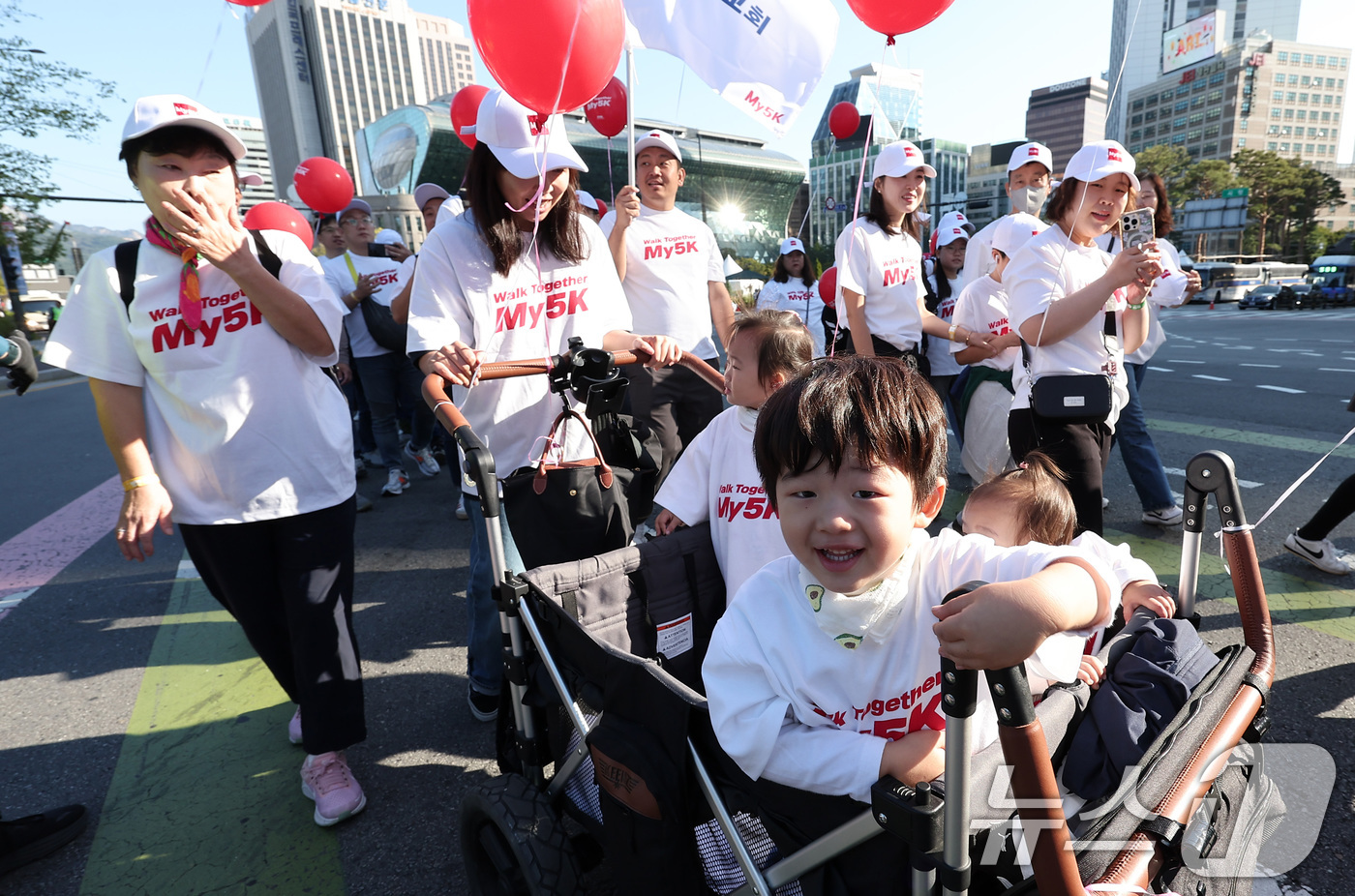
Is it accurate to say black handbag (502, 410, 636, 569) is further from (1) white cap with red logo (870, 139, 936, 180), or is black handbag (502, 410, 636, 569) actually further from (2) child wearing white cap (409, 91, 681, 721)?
(1) white cap with red logo (870, 139, 936, 180)

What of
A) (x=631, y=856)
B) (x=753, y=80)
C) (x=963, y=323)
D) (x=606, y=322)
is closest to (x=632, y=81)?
(x=753, y=80)

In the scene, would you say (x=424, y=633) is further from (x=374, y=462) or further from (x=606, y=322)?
(x=374, y=462)

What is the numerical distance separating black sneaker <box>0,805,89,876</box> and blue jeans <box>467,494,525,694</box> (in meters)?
1.17

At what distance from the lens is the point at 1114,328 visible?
2.77 metres

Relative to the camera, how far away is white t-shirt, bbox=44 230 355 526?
185cm

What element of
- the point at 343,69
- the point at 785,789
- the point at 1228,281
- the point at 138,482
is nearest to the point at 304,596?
the point at 138,482

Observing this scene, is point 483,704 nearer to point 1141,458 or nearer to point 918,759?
point 918,759

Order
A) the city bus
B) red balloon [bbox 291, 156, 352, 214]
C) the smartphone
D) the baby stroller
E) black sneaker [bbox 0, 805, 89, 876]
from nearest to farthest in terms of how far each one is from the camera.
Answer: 1. the baby stroller
2. black sneaker [bbox 0, 805, 89, 876]
3. the smartphone
4. red balloon [bbox 291, 156, 352, 214]
5. the city bus

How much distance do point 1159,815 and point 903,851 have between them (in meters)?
0.37

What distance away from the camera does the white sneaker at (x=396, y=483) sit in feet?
18.0

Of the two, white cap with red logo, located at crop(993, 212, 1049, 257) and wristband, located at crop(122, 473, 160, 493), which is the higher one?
white cap with red logo, located at crop(993, 212, 1049, 257)

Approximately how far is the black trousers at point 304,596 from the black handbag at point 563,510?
0.53 m

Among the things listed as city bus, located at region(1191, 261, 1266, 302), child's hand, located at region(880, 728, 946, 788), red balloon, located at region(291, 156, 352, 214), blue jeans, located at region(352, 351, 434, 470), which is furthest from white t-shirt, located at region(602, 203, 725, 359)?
city bus, located at region(1191, 261, 1266, 302)

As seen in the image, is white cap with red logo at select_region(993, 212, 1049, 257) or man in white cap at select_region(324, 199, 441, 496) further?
man in white cap at select_region(324, 199, 441, 496)
